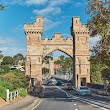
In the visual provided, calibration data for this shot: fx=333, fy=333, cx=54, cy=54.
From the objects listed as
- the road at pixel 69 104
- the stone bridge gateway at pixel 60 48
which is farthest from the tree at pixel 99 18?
the stone bridge gateway at pixel 60 48

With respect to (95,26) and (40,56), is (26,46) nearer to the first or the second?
(40,56)

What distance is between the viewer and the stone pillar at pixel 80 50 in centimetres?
8819

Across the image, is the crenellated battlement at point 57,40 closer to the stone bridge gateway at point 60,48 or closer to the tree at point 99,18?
the stone bridge gateway at point 60,48

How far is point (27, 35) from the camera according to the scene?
89.1 meters

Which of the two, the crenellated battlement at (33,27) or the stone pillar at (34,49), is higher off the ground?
the crenellated battlement at (33,27)

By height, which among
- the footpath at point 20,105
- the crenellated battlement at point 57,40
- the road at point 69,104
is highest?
the crenellated battlement at point 57,40

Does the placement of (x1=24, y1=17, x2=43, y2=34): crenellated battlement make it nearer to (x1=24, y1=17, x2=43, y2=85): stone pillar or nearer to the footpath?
(x1=24, y1=17, x2=43, y2=85): stone pillar

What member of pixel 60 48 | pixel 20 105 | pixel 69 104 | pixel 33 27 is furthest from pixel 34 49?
pixel 20 105

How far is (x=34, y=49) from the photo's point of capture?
88.2 m

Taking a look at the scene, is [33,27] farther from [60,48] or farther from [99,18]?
[99,18]

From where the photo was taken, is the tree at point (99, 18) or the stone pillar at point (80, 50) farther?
the stone pillar at point (80, 50)

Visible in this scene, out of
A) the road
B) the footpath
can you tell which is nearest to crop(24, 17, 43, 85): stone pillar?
the road

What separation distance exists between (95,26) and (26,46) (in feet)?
199

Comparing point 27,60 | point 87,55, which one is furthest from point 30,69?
point 87,55
